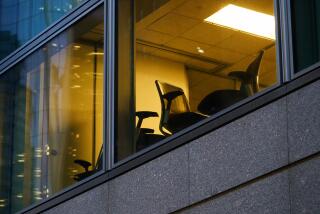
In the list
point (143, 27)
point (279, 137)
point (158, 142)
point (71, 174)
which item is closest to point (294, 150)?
point (279, 137)

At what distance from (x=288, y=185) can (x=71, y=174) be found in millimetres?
4722

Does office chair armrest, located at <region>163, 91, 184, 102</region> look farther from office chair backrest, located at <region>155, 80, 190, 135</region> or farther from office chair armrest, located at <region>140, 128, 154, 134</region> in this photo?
office chair armrest, located at <region>140, 128, 154, 134</region>

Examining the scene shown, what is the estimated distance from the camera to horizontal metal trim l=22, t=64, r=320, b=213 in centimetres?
984

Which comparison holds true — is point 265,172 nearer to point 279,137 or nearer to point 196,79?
point 279,137

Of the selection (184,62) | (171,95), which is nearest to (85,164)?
(171,95)

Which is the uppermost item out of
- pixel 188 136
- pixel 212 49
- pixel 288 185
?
pixel 212 49

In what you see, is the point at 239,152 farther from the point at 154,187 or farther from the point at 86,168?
the point at 86,168

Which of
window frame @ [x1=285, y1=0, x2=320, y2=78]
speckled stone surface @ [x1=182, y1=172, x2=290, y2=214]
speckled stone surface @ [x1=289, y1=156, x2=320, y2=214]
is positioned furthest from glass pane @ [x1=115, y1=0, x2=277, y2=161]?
speckled stone surface @ [x1=289, y1=156, x2=320, y2=214]

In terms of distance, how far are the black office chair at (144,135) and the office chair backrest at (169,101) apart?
148 mm

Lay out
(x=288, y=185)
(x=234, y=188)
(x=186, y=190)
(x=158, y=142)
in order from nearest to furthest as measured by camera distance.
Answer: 1. (x=288, y=185)
2. (x=234, y=188)
3. (x=186, y=190)
4. (x=158, y=142)

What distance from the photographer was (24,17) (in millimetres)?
15969

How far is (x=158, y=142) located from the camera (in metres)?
12.0

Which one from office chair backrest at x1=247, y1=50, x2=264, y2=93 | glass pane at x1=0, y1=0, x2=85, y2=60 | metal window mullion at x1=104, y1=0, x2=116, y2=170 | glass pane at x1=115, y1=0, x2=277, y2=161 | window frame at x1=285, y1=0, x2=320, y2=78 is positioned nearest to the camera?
window frame at x1=285, y1=0, x2=320, y2=78

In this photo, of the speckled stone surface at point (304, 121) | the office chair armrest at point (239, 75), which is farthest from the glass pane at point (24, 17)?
the speckled stone surface at point (304, 121)
